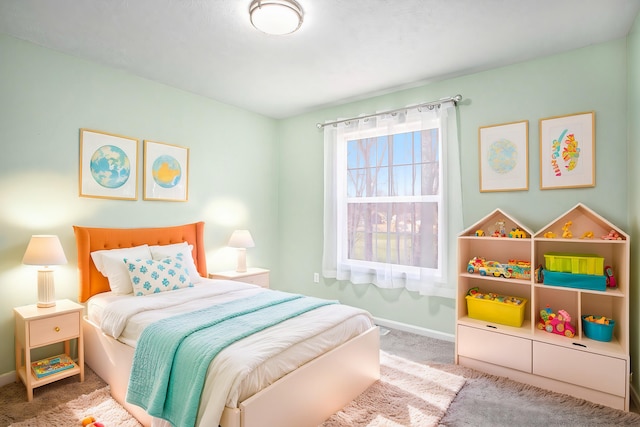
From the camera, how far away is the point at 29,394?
228 centimetres

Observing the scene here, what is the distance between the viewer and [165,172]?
3527 millimetres

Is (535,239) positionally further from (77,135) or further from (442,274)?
(77,135)

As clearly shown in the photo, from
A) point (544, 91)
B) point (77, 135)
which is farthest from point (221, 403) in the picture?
point (544, 91)

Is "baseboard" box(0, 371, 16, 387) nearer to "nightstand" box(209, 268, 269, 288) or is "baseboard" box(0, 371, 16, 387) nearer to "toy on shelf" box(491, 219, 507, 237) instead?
"nightstand" box(209, 268, 269, 288)

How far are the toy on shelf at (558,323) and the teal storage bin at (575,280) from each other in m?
0.26

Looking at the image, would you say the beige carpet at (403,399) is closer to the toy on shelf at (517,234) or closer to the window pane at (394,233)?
the window pane at (394,233)

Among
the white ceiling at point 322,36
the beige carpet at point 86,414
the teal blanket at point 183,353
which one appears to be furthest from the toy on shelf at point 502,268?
the beige carpet at point 86,414

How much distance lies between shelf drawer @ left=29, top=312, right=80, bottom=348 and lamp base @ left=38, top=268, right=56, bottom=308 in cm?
18

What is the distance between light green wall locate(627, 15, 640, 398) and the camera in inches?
89.7

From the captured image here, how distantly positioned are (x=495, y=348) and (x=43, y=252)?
345cm

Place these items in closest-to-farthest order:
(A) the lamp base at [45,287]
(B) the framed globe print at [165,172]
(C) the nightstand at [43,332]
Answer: (C) the nightstand at [43,332]
(A) the lamp base at [45,287]
(B) the framed globe print at [165,172]

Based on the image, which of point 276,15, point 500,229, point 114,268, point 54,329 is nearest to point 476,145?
point 500,229

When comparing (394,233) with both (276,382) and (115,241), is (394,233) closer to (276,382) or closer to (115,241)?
(276,382)

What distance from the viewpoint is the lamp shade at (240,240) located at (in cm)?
390
